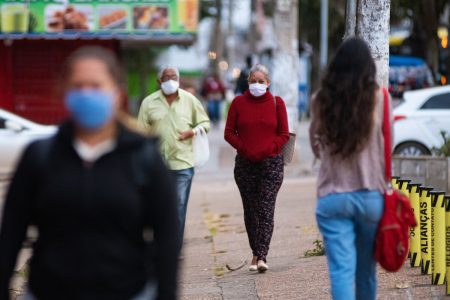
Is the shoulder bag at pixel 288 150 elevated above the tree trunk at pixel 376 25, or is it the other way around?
the tree trunk at pixel 376 25

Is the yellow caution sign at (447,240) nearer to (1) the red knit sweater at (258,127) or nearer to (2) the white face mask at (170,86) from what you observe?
(1) the red knit sweater at (258,127)

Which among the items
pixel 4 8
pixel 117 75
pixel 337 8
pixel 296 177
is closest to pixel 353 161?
pixel 117 75

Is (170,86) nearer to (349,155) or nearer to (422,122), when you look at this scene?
(349,155)

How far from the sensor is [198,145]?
29.2 ft

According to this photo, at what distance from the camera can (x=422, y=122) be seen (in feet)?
55.6

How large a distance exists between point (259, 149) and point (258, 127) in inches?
7.5

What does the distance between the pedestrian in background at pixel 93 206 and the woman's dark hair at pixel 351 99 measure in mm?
1586

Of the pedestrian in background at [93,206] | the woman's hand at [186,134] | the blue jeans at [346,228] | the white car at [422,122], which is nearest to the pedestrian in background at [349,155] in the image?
the blue jeans at [346,228]

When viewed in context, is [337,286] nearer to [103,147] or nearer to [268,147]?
[103,147]

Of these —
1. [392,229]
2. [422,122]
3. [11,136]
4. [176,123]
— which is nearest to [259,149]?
[176,123]

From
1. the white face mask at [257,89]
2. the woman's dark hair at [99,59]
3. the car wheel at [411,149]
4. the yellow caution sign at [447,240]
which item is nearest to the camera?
the woman's dark hair at [99,59]

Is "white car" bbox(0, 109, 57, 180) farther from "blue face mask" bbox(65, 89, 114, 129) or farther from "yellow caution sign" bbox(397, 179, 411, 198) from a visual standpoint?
"blue face mask" bbox(65, 89, 114, 129)

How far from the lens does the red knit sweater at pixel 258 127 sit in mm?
8391

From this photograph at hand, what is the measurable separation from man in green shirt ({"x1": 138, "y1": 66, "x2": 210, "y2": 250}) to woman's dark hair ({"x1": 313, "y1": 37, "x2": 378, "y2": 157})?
3827 mm
